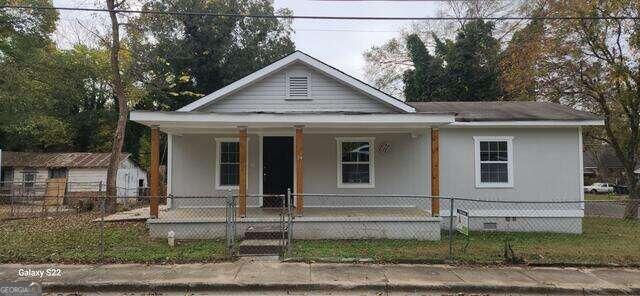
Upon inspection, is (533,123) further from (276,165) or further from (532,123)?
(276,165)

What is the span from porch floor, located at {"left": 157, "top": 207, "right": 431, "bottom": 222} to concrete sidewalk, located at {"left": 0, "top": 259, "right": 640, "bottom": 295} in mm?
2928

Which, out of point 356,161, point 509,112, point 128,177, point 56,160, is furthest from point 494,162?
point 56,160

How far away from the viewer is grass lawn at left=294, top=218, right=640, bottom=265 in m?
8.78

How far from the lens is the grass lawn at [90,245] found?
8609 mm

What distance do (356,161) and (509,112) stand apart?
16.0 ft

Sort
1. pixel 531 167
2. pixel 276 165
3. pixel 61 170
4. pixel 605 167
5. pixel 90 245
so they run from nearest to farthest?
pixel 90 245 < pixel 531 167 < pixel 276 165 < pixel 61 170 < pixel 605 167

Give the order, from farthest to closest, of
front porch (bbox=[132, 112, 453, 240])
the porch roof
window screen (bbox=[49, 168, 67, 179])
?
1. window screen (bbox=[49, 168, 67, 179])
2. front porch (bbox=[132, 112, 453, 240])
3. the porch roof

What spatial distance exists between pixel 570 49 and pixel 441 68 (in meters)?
15.2

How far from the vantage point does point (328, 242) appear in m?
10.6

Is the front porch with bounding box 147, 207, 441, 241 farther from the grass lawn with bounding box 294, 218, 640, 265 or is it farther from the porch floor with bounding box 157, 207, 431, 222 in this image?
the grass lawn with bounding box 294, 218, 640, 265

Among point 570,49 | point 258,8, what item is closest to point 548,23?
point 570,49

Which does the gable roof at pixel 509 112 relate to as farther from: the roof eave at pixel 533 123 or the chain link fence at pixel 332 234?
the chain link fence at pixel 332 234

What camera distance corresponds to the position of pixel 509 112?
13.9 metres

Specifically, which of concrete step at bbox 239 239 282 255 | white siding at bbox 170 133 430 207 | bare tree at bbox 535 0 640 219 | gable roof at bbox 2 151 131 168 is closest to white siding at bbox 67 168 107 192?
gable roof at bbox 2 151 131 168
